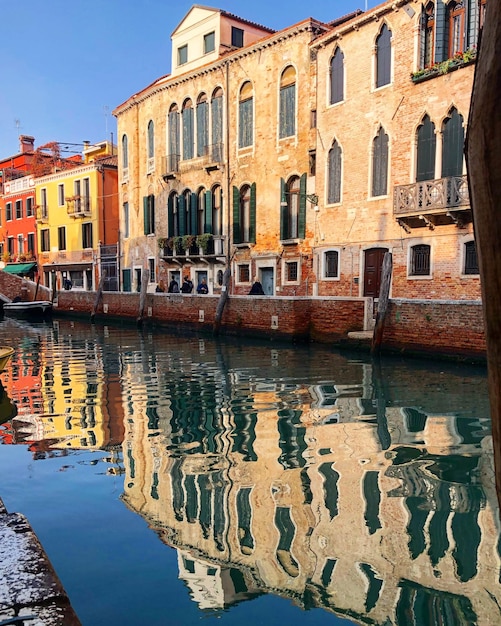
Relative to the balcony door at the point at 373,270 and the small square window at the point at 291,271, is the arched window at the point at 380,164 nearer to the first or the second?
the balcony door at the point at 373,270

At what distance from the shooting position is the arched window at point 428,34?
13133 mm

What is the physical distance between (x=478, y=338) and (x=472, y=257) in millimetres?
Result: 3884

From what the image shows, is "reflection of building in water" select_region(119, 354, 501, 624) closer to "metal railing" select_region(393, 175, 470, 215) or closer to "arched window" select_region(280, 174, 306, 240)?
"metal railing" select_region(393, 175, 470, 215)

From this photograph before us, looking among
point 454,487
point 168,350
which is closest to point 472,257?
point 168,350

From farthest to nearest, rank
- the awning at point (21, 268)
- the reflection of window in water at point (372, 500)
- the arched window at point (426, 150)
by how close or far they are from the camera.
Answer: the awning at point (21, 268) → the arched window at point (426, 150) → the reflection of window in water at point (372, 500)

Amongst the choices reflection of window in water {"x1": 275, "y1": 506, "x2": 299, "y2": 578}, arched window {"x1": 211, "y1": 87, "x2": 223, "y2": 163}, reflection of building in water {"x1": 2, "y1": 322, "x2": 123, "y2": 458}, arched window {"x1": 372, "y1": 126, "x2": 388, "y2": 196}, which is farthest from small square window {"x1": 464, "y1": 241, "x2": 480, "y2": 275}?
reflection of window in water {"x1": 275, "y1": 506, "x2": 299, "y2": 578}

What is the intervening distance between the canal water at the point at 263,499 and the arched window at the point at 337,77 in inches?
410

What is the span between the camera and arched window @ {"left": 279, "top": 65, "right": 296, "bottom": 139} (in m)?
17.3

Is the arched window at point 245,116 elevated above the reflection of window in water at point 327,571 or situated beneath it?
elevated above

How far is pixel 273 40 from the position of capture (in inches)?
690

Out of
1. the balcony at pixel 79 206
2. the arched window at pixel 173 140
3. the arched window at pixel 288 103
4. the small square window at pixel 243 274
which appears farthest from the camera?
the balcony at pixel 79 206

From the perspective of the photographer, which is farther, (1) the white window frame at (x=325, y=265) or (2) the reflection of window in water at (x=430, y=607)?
(1) the white window frame at (x=325, y=265)

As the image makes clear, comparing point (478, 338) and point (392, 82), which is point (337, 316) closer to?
point (478, 338)

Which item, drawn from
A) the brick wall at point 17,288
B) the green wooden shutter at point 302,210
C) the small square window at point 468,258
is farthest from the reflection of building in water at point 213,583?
the brick wall at point 17,288
